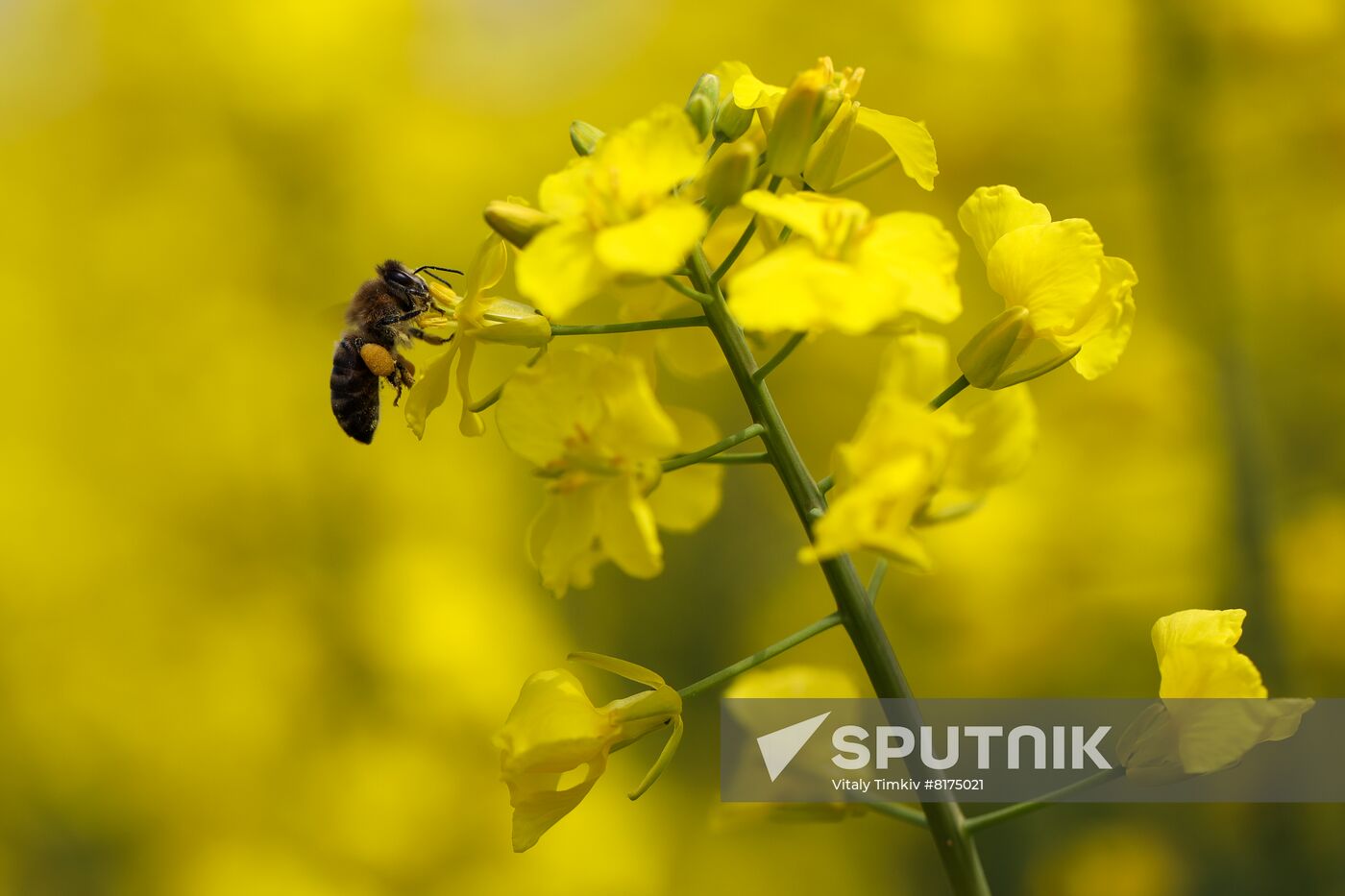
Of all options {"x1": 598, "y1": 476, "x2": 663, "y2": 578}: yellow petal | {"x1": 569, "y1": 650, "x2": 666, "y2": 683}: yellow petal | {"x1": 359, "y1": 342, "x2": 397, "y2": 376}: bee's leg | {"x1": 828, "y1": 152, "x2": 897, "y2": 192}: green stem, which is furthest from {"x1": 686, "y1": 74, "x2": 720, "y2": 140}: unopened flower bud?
{"x1": 359, "y1": 342, "x2": 397, "y2": 376}: bee's leg

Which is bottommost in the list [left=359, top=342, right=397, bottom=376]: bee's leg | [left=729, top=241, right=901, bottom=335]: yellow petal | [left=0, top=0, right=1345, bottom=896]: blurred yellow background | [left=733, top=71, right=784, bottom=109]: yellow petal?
[left=0, top=0, right=1345, bottom=896]: blurred yellow background

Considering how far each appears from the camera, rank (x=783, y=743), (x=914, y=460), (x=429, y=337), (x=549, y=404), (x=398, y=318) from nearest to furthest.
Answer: (x=914, y=460) < (x=549, y=404) < (x=783, y=743) < (x=429, y=337) < (x=398, y=318)

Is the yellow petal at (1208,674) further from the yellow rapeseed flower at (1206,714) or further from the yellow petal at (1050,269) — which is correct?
the yellow petal at (1050,269)

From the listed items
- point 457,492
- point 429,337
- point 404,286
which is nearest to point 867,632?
point 429,337

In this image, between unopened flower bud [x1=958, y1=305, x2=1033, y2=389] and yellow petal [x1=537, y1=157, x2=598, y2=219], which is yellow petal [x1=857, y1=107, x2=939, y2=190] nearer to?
unopened flower bud [x1=958, y1=305, x2=1033, y2=389]

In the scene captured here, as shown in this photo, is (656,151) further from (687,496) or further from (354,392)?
(354,392)

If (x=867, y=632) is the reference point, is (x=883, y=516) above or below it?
above

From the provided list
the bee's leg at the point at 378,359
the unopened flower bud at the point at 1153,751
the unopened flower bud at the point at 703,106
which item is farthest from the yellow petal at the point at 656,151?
the bee's leg at the point at 378,359
